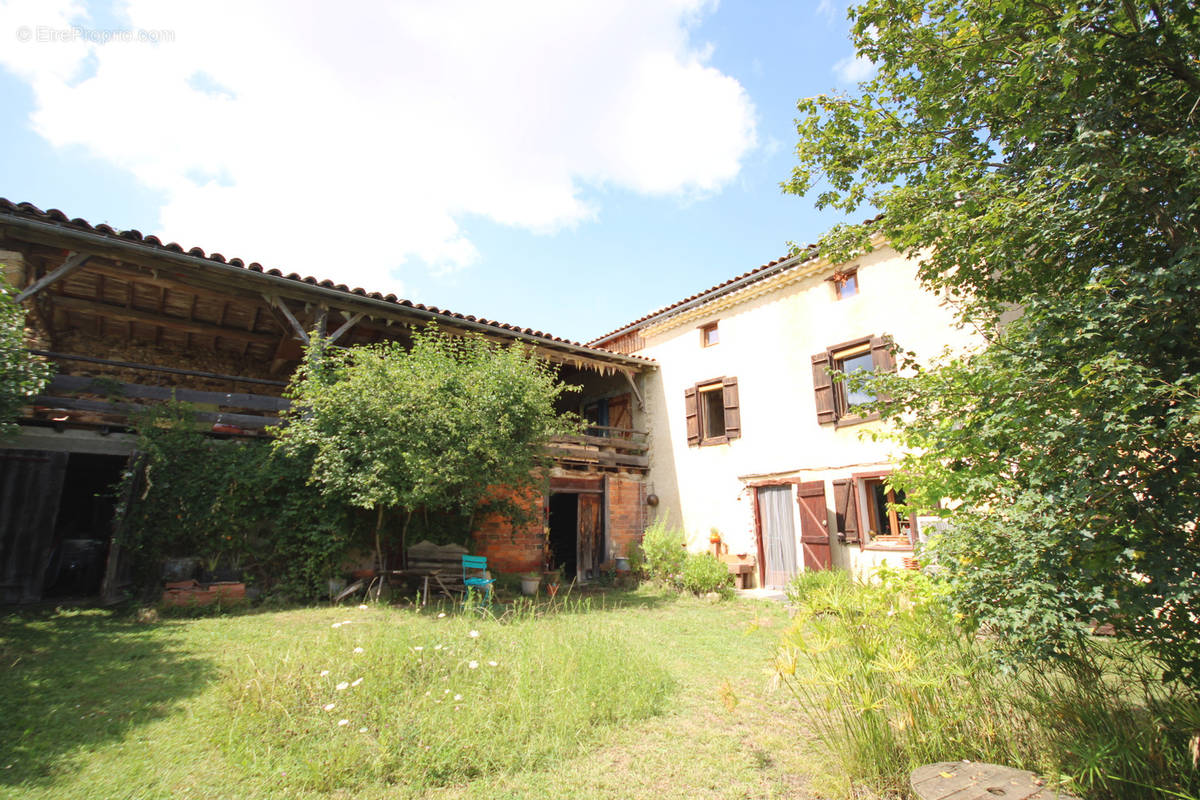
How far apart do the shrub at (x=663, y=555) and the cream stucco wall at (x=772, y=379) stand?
4.50 ft

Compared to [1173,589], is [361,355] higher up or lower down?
higher up

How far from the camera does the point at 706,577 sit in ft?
32.4

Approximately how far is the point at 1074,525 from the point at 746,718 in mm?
2626

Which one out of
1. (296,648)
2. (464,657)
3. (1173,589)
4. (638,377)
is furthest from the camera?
(638,377)

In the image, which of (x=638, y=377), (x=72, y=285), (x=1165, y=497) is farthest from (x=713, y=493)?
(x=72, y=285)

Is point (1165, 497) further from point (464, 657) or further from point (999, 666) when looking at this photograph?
point (464, 657)

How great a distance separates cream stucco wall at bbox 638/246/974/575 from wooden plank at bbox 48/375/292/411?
7.94 meters

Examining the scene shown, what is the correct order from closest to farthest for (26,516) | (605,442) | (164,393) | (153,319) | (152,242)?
(26,516) < (152,242) < (164,393) < (153,319) < (605,442)

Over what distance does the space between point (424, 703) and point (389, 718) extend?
27 centimetres

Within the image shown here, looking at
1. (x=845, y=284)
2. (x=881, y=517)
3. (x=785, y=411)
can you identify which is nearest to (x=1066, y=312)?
(x=881, y=517)

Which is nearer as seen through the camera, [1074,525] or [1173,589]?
[1173,589]

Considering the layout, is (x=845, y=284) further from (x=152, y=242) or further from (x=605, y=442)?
(x=152, y=242)

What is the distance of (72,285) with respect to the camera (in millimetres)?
9188

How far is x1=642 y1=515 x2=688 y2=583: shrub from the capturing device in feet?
35.0
